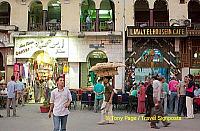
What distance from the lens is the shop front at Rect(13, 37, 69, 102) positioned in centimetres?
2628

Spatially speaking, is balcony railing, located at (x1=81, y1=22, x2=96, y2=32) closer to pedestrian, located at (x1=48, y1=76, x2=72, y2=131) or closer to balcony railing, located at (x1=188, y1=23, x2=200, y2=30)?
balcony railing, located at (x1=188, y1=23, x2=200, y2=30)

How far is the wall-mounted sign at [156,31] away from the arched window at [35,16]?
25.8ft

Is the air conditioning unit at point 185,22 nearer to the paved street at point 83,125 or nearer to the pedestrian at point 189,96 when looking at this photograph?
the pedestrian at point 189,96

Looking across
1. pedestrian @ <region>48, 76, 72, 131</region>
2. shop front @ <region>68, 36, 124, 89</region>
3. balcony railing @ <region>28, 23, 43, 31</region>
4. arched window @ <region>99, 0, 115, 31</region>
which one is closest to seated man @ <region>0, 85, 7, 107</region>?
shop front @ <region>68, 36, 124, 89</region>

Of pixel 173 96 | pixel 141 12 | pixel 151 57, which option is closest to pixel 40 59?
pixel 151 57

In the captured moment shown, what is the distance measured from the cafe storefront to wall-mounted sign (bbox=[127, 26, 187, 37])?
123 cm

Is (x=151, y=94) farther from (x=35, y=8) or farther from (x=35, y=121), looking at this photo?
(x=35, y=8)

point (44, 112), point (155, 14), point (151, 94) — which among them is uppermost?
point (155, 14)

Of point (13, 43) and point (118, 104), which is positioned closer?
point (118, 104)

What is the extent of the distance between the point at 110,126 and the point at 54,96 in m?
4.85

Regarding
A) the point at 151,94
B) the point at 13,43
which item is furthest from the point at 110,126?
the point at 13,43

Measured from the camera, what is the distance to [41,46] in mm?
26953

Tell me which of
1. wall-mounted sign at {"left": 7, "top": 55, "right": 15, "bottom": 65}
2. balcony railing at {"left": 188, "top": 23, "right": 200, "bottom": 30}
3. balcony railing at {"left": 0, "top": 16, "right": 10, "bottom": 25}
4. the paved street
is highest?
balcony railing at {"left": 0, "top": 16, "right": 10, "bottom": 25}

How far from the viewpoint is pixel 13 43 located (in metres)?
27.2
